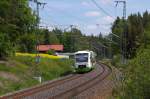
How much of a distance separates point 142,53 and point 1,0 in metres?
A: 45.3

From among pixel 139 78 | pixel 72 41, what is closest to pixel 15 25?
pixel 139 78

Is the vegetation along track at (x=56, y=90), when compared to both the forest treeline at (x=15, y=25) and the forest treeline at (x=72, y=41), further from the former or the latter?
the forest treeline at (x=15, y=25)

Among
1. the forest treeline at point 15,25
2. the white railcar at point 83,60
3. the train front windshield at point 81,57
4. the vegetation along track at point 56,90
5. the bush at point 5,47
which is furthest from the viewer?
the train front windshield at point 81,57

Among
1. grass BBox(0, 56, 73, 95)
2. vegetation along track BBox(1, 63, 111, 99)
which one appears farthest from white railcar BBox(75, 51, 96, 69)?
vegetation along track BBox(1, 63, 111, 99)

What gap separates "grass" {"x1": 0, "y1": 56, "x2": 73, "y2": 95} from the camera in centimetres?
4912

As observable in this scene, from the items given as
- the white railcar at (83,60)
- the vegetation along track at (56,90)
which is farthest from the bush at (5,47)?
the white railcar at (83,60)

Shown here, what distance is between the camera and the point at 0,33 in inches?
2352

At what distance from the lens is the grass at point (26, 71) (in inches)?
1934

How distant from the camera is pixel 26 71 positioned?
205 feet

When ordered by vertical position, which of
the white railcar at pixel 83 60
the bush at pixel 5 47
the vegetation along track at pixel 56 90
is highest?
the bush at pixel 5 47

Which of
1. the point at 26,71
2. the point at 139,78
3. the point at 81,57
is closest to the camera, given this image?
the point at 139,78

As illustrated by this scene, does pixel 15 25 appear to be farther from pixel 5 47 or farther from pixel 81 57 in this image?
pixel 81 57

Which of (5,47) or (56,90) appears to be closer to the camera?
(56,90)

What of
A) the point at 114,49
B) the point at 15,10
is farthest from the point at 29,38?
the point at 114,49
